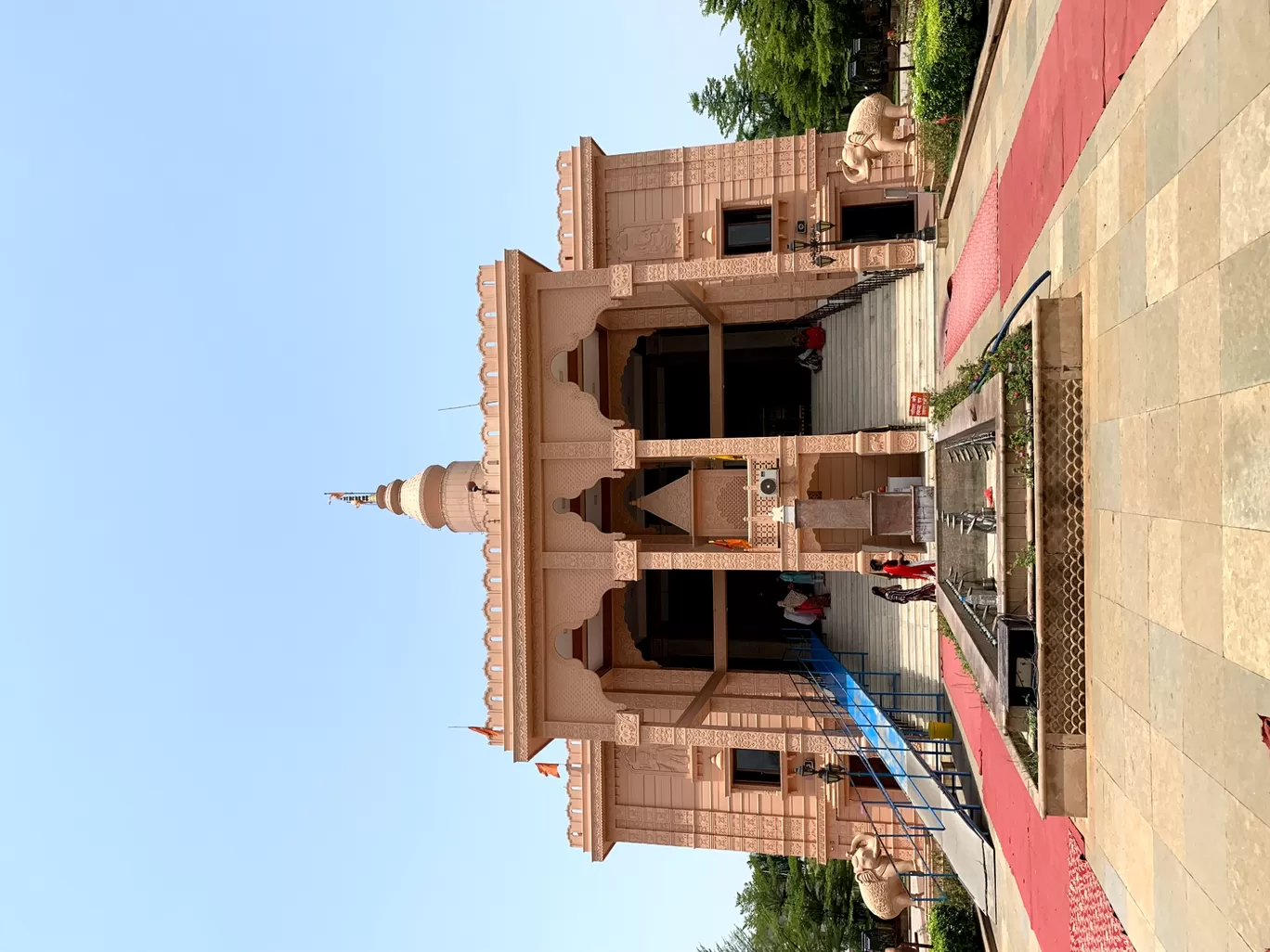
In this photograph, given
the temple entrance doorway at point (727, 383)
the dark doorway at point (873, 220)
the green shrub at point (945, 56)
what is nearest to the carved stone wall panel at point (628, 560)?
the temple entrance doorway at point (727, 383)

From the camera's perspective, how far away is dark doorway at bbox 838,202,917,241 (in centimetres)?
1845

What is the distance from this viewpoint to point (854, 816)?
17797 millimetres

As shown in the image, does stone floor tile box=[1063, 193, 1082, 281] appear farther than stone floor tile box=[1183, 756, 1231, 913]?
Yes

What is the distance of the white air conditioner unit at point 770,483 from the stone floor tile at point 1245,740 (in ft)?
34.5

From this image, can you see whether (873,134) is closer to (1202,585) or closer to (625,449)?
(625,449)

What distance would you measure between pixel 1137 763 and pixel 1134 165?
15.4ft

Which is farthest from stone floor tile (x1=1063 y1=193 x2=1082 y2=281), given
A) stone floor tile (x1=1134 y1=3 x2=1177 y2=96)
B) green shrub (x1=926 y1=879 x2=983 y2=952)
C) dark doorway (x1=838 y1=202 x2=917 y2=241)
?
green shrub (x1=926 y1=879 x2=983 y2=952)

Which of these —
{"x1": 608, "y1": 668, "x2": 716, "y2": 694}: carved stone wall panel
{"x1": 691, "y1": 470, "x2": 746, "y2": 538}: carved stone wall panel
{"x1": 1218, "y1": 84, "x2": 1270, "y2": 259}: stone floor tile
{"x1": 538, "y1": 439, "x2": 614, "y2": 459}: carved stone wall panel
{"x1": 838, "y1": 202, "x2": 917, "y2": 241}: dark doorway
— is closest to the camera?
{"x1": 1218, "y1": 84, "x2": 1270, "y2": 259}: stone floor tile

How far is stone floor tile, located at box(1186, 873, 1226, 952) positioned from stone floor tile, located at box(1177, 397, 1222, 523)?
2500mm

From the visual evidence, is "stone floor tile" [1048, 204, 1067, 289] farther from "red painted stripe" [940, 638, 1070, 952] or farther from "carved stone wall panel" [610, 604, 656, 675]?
"carved stone wall panel" [610, 604, 656, 675]

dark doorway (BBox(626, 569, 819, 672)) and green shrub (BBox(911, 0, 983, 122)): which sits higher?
green shrub (BBox(911, 0, 983, 122))

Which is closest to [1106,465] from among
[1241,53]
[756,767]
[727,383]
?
[1241,53]

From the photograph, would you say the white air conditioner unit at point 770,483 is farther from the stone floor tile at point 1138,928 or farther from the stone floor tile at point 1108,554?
the stone floor tile at point 1138,928

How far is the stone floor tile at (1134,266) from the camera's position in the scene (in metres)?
5.98
